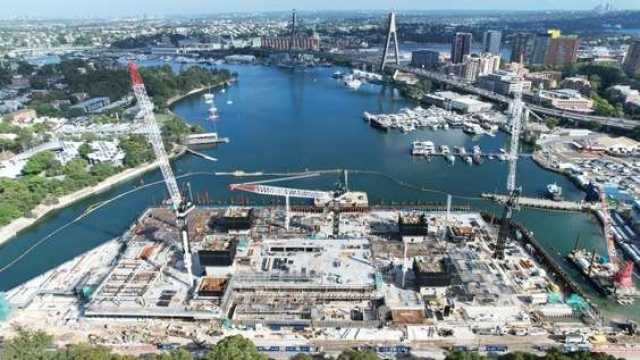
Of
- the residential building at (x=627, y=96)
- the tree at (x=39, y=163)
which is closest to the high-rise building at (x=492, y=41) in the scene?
the residential building at (x=627, y=96)

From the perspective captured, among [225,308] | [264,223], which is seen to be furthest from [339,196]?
[225,308]

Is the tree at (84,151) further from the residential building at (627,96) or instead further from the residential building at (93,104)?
the residential building at (627,96)

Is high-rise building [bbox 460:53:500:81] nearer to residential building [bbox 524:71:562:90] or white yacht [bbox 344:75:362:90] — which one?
residential building [bbox 524:71:562:90]

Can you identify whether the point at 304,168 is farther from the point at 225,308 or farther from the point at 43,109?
the point at 43,109

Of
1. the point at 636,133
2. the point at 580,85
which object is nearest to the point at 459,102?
the point at 580,85

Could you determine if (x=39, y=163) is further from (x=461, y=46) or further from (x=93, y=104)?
(x=461, y=46)
